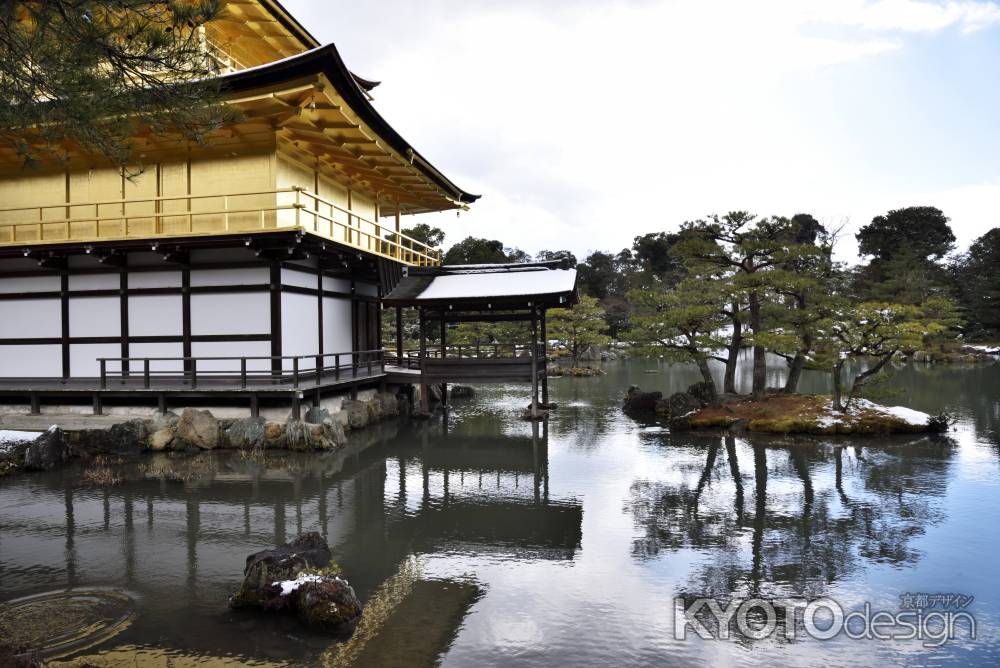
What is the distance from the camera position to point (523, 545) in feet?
25.2

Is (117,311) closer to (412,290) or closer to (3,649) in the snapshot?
(412,290)

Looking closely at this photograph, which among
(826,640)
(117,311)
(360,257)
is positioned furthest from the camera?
(360,257)

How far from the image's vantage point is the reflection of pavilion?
639 cm

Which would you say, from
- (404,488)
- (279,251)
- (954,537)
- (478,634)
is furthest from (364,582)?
(279,251)

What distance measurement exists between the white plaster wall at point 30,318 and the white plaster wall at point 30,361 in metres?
0.37

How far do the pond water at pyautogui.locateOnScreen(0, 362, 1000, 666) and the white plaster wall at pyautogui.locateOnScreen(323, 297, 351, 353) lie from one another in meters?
4.63

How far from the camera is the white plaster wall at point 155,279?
51.1ft

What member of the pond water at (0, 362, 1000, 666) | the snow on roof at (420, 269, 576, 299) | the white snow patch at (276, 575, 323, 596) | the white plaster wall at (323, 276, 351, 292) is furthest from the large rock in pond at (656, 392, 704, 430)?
the white snow patch at (276, 575, 323, 596)

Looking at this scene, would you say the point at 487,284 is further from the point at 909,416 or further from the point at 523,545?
the point at 909,416

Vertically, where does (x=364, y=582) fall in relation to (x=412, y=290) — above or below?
below

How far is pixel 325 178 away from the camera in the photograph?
17.7 meters

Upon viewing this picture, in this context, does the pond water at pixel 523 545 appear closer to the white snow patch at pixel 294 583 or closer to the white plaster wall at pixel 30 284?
the white snow patch at pixel 294 583

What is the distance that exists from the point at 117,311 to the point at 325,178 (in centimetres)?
670

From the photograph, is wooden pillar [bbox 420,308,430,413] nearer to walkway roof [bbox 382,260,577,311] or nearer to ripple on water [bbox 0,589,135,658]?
walkway roof [bbox 382,260,577,311]
